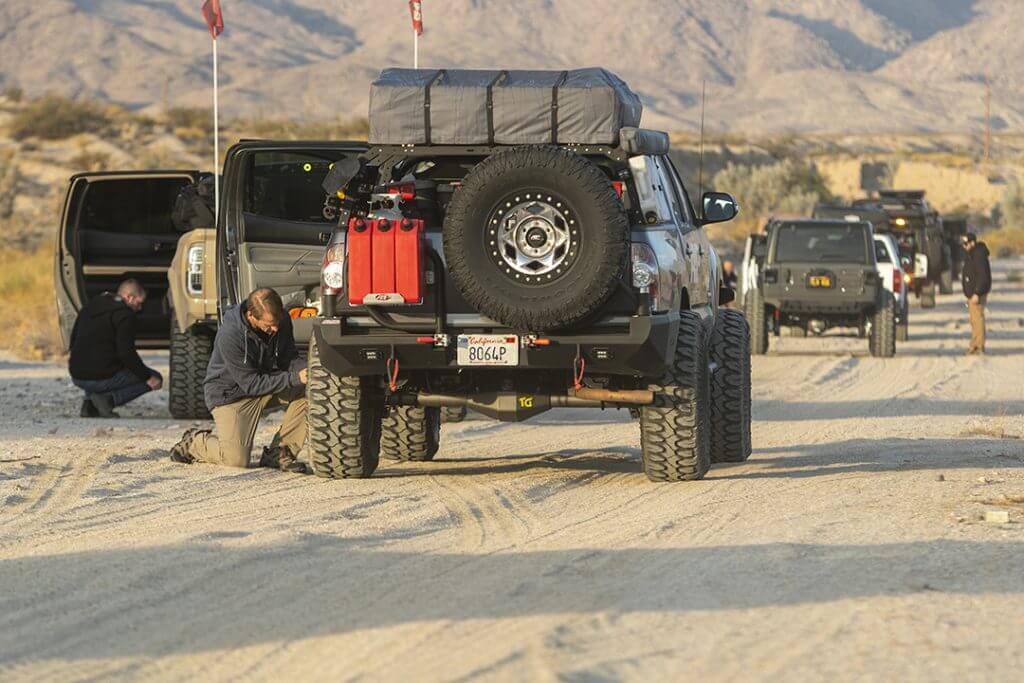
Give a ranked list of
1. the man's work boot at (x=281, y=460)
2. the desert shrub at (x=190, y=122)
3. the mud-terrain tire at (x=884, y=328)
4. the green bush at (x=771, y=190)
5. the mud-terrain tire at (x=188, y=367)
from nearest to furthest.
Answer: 1. the man's work boot at (x=281, y=460)
2. the mud-terrain tire at (x=188, y=367)
3. the mud-terrain tire at (x=884, y=328)
4. the desert shrub at (x=190, y=122)
5. the green bush at (x=771, y=190)

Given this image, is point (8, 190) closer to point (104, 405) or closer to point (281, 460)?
point (104, 405)

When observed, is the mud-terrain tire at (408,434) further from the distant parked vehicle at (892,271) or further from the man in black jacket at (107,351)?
the distant parked vehicle at (892,271)

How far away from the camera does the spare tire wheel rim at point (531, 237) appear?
391 inches

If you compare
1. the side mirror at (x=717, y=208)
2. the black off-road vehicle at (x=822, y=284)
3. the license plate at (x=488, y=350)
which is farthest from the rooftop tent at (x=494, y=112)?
the black off-road vehicle at (x=822, y=284)

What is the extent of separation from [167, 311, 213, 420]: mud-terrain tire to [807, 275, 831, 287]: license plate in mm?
11184

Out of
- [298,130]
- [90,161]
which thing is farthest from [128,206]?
[298,130]

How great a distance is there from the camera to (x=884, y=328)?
24.7 m

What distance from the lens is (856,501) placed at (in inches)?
396

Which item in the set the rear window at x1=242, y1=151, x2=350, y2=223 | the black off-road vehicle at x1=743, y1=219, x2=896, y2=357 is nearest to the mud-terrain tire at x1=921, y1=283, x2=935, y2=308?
the black off-road vehicle at x1=743, y1=219, x2=896, y2=357

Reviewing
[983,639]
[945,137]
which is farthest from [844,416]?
[945,137]

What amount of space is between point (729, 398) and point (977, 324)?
14.4 meters

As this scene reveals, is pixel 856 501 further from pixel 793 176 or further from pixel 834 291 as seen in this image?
pixel 793 176

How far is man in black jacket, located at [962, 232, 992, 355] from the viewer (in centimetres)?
2566

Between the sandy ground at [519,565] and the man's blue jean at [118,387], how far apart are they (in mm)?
2073
